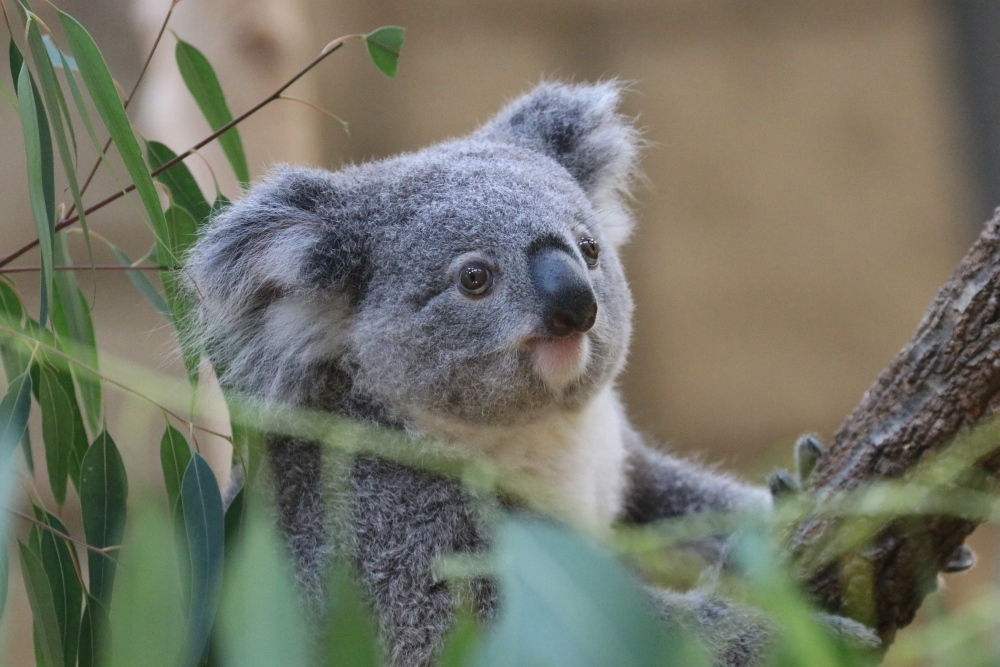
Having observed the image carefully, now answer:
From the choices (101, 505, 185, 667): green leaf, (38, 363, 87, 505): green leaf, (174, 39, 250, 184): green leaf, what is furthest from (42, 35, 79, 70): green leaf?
(101, 505, 185, 667): green leaf

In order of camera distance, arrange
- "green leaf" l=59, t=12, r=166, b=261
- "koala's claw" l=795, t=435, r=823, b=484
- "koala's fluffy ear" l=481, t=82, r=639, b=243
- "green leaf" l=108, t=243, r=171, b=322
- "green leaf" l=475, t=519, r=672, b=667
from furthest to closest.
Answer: "koala's fluffy ear" l=481, t=82, r=639, b=243 < "koala's claw" l=795, t=435, r=823, b=484 < "green leaf" l=108, t=243, r=171, b=322 < "green leaf" l=59, t=12, r=166, b=261 < "green leaf" l=475, t=519, r=672, b=667

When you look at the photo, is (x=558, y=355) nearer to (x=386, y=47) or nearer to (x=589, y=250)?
(x=589, y=250)

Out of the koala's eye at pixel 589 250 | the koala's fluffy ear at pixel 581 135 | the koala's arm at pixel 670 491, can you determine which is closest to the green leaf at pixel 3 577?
the koala's eye at pixel 589 250

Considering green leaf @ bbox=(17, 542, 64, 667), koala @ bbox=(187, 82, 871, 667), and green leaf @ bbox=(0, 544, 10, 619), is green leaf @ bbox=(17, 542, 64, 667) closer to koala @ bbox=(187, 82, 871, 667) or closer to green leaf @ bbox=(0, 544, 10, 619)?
green leaf @ bbox=(0, 544, 10, 619)

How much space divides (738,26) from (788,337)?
1.84 meters

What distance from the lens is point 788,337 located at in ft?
19.2

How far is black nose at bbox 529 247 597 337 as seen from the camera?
1.86m

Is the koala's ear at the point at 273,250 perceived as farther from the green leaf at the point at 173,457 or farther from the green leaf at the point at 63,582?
the green leaf at the point at 63,582

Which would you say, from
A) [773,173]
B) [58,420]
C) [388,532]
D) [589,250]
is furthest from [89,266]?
[773,173]

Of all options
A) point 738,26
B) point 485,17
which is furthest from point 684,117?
point 485,17

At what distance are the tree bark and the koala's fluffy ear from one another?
90 cm

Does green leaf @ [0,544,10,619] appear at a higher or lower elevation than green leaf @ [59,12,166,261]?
lower

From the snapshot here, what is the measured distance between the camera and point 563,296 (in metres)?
1.85

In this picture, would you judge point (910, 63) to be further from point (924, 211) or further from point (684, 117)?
point (684, 117)
